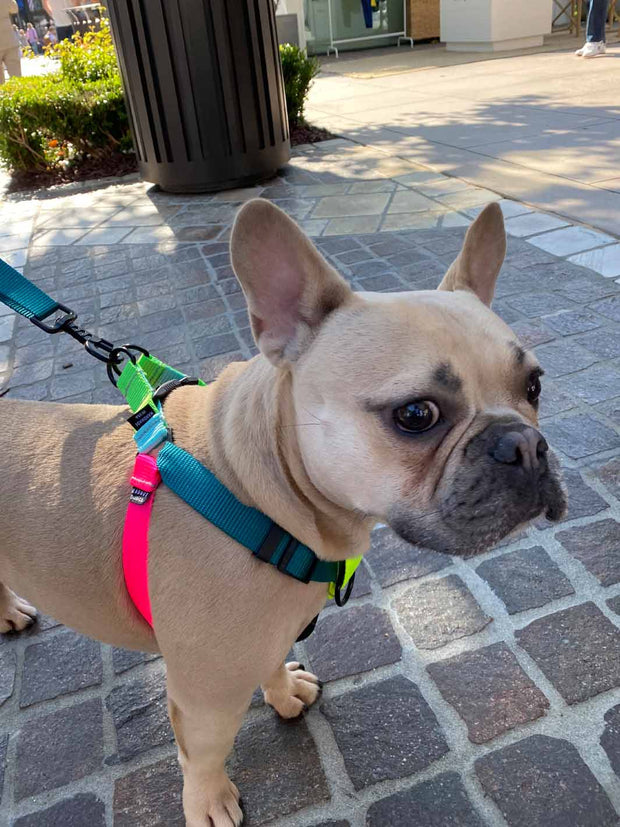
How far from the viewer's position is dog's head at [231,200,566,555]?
1683 millimetres

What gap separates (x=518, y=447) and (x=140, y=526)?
43.5 inches

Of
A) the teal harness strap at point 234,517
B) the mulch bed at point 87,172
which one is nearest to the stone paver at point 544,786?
the teal harness strap at point 234,517

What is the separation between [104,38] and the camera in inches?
493

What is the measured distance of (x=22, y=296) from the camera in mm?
2373

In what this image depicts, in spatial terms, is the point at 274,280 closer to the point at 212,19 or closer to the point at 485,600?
the point at 485,600

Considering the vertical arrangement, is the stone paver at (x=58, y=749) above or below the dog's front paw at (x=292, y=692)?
below

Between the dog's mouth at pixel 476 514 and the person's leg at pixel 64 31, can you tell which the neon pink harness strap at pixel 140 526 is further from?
the person's leg at pixel 64 31

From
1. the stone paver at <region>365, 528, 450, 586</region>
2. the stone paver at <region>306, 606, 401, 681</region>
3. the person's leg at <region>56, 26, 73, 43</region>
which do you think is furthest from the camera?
the person's leg at <region>56, 26, 73, 43</region>

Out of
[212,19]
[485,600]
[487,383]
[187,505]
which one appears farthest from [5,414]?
[212,19]

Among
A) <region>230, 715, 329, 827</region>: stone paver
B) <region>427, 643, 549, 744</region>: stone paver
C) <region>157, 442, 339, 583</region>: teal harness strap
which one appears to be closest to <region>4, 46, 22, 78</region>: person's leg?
<region>157, 442, 339, 583</region>: teal harness strap

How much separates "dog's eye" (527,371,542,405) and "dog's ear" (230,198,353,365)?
63cm

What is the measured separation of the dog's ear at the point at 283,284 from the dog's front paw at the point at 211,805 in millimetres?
1426

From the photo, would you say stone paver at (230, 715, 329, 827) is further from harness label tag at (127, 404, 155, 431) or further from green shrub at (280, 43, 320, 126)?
green shrub at (280, 43, 320, 126)

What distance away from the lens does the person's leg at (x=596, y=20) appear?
13.6m
